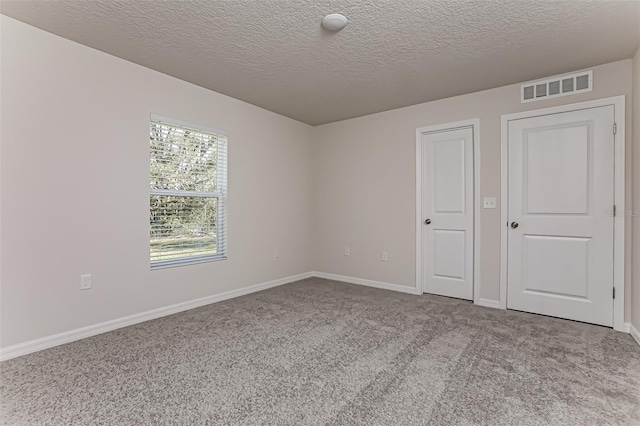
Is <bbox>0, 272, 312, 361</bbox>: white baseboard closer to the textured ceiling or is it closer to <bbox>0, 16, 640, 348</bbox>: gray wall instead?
<bbox>0, 16, 640, 348</bbox>: gray wall

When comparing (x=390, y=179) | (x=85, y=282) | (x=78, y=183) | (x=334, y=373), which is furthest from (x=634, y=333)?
(x=78, y=183)

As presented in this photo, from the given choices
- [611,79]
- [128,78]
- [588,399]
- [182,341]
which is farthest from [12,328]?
[611,79]

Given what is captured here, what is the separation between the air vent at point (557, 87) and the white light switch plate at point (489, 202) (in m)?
1.08

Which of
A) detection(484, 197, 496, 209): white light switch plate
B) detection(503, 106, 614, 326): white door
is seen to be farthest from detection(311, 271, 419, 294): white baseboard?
detection(484, 197, 496, 209): white light switch plate

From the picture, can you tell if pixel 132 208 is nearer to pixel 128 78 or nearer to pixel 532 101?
pixel 128 78

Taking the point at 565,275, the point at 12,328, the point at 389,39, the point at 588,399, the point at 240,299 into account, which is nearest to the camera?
the point at 588,399

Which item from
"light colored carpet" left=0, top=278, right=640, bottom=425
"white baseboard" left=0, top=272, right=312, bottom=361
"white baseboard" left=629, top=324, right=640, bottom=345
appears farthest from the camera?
"white baseboard" left=629, top=324, right=640, bottom=345

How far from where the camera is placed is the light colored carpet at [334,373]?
1617mm

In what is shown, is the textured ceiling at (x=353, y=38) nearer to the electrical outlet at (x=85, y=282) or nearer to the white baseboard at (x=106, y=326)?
the electrical outlet at (x=85, y=282)

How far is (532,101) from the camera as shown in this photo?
3207mm

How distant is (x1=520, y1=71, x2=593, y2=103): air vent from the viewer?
2936 millimetres

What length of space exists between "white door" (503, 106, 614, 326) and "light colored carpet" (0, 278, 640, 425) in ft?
0.86

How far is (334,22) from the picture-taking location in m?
2.22

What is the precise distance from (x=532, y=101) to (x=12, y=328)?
505 cm
